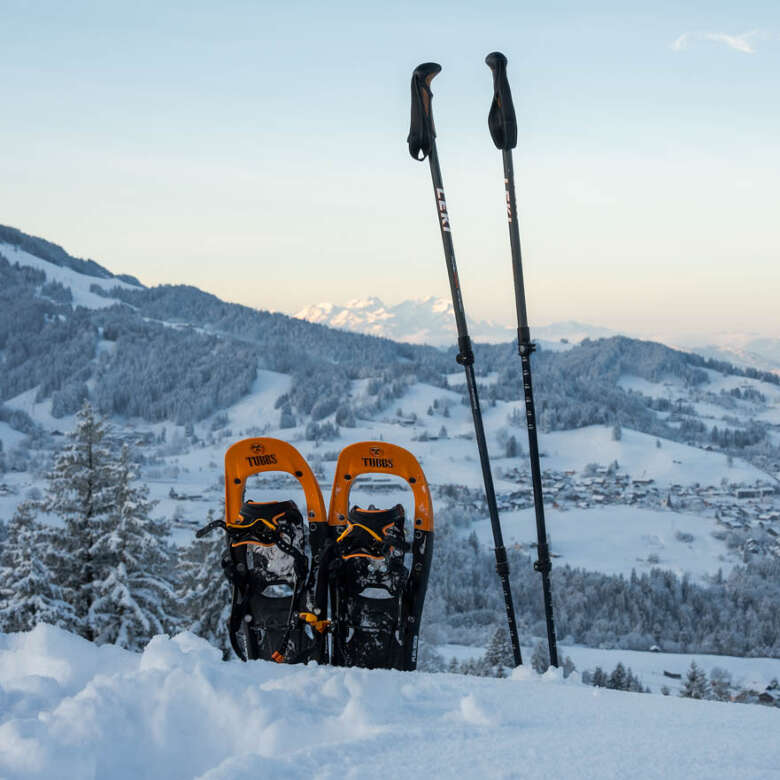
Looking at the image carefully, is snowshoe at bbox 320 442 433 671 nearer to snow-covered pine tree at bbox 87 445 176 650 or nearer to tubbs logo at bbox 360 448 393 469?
tubbs logo at bbox 360 448 393 469

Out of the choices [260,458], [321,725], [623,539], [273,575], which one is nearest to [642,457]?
[623,539]

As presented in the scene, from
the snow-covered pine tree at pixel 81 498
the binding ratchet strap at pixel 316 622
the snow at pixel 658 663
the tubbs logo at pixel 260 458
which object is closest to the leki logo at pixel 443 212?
the tubbs logo at pixel 260 458

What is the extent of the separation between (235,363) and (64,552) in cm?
15725

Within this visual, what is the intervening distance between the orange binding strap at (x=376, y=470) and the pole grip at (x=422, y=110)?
2788 millimetres

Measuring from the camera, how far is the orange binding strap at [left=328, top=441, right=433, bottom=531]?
6625mm

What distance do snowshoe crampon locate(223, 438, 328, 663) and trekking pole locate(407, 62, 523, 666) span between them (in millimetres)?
1559

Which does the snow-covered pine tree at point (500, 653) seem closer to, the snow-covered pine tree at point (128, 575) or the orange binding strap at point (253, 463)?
the snow-covered pine tree at point (128, 575)

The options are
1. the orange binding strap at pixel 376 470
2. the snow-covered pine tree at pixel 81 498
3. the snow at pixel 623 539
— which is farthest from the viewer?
the snow at pixel 623 539

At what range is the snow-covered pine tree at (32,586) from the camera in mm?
14555

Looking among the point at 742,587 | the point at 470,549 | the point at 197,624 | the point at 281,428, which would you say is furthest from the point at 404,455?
the point at 281,428

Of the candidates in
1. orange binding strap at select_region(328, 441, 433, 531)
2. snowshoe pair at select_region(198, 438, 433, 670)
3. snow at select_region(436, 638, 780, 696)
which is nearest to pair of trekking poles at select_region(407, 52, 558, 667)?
orange binding strap at select_region(328, 441, 433, 531)

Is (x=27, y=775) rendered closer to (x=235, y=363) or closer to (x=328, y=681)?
(x=328, y=681)

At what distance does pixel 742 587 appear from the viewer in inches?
2657

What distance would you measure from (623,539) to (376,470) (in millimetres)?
83643
